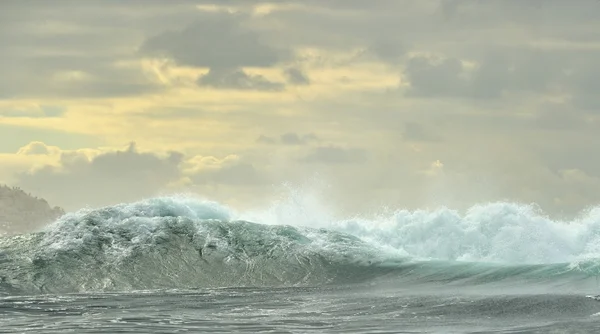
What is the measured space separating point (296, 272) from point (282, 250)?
248cm

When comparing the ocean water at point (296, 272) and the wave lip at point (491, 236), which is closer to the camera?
the ocean water at point (296, 272)

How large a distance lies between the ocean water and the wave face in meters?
0.08

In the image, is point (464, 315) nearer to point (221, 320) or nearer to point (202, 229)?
point (221, 320)

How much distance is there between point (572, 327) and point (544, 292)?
287 inches

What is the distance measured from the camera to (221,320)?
2241cm

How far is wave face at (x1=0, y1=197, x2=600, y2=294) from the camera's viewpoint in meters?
32.5

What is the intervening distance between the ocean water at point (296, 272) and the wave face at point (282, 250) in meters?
0.08

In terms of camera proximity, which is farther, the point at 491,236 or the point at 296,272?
the point at 491,236

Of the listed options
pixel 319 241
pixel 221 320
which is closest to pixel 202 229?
pixel 319 241

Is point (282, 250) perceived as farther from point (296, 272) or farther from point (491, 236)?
point (491, 236)

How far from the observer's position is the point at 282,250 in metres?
36.4

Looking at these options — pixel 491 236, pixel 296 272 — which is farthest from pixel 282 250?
pixel 491 236

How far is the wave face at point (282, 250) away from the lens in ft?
107

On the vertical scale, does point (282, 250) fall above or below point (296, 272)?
above
